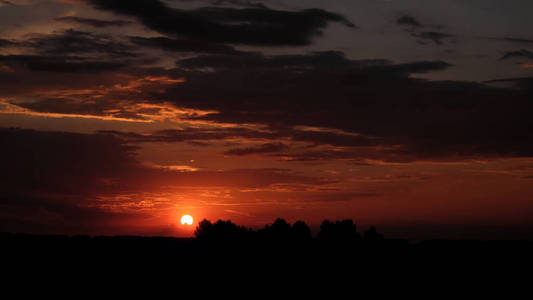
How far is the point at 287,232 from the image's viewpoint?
93438mm

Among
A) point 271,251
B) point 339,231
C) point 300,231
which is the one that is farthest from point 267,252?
point 339,231

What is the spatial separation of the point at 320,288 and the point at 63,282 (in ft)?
97.1

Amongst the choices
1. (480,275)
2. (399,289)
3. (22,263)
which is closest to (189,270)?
(22,263)

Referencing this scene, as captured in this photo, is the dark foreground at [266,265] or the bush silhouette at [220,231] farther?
the bush silhouette at [220,231]

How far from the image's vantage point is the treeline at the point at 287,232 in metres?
92.6

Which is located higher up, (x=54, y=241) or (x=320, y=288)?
(x=54, y=241)

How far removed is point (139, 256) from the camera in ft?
291

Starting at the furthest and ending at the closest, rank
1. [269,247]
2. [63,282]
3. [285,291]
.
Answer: [269,247]
[285,291]
[63,282]

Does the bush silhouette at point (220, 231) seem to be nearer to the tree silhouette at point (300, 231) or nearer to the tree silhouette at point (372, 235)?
the tree silhouette at point (300, 231)

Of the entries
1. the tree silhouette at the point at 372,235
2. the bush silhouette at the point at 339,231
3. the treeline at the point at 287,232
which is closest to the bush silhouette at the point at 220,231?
the treeline at the point at 287,232

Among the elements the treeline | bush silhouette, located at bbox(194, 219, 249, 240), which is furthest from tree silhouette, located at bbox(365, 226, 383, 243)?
bush silhouette, located at bbox(194, 219, 249, 240)

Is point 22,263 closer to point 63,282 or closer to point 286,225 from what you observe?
point 63,282

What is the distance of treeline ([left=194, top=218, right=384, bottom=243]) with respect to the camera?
9256 cm

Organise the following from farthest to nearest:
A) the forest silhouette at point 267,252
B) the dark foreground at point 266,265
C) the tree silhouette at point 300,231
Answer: the tree silhouette at point 300,231 → the forest silhouette at point 267,252 → the dark foreground at point 266,265
